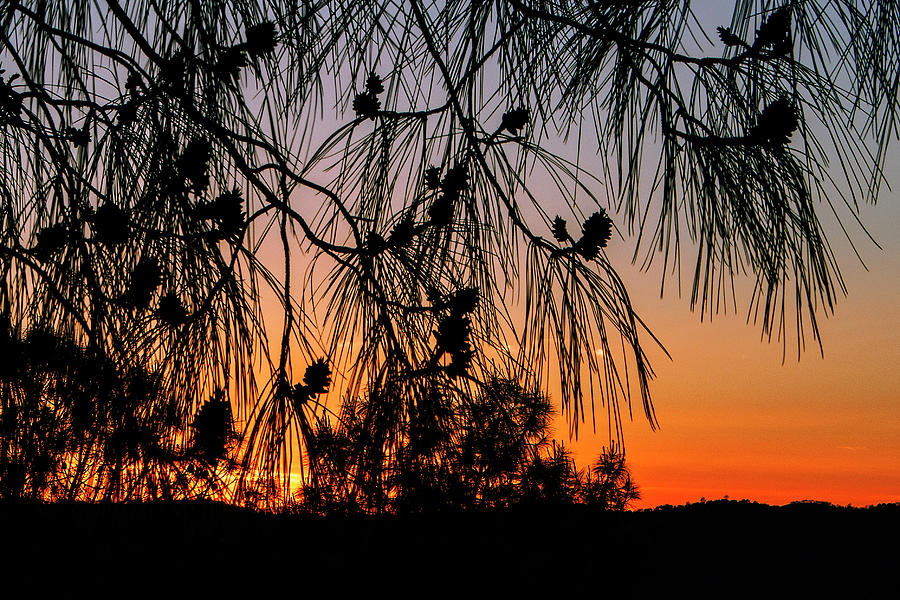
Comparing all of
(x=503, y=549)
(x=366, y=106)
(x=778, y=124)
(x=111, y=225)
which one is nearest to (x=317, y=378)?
(x=111, y=225)

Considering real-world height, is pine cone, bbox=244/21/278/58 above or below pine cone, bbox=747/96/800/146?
above

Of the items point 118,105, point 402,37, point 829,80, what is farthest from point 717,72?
point 118,105

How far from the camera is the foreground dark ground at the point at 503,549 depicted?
4.23 ft

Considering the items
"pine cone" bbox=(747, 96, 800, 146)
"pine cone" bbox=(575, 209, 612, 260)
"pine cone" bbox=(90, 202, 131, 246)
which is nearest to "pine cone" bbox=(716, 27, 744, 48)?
"pine cone" bbox=(747, 96, 800, 146)

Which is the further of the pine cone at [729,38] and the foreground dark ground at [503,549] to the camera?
the foreground dark ground at [503,549]

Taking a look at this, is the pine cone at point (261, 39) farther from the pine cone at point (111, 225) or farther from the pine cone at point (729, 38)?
the pine cone at point (729, 38)

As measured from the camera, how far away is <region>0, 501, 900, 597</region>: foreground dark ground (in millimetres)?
1290

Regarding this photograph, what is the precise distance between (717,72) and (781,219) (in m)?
0.26

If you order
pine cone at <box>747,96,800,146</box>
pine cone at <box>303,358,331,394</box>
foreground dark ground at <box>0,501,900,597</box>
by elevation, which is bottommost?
foreground dark ground at <box>0,501,900,597</box>

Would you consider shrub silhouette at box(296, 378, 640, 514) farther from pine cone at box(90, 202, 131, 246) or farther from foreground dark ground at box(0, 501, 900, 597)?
pine cone at box(90, 202, 131, 246)

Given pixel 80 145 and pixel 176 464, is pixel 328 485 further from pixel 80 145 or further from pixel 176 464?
pixel 80 145

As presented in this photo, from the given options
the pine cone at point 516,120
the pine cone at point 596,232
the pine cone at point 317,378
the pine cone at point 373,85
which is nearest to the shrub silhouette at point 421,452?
the pine cone at point 317,378

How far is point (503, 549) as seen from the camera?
225cm

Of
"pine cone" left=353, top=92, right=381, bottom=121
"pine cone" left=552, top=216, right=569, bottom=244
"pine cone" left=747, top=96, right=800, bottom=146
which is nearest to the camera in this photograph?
"pine cone" left=747, top=96, right=800, bottom=146
